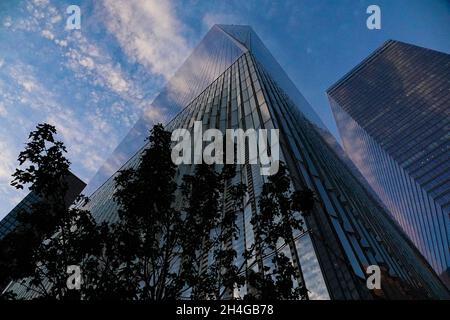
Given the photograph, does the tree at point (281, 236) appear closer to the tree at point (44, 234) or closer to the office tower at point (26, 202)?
the tree at point (44, 234)

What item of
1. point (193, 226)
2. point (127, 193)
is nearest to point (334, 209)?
point (193, 226)

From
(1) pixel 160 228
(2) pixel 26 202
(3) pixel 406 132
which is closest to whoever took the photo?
(1) pixel 160 228

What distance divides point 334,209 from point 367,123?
13791 centimetres

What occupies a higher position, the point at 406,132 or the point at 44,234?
the point at 406,132

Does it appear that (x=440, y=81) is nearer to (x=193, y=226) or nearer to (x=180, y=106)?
(x=180, y=106)

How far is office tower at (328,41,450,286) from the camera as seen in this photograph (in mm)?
95000

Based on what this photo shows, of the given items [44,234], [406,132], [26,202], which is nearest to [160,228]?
[44,234]

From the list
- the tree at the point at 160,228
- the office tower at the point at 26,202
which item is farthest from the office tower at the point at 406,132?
the office tower at the point at 26,202

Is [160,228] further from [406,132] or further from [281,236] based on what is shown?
[406,132]

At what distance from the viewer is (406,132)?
11406 centimetres

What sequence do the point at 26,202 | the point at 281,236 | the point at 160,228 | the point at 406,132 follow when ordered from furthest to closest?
the point at 406,132, the point at 26,202, the point at 160,228, the point at 281,236

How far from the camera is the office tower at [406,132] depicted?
9500 cm

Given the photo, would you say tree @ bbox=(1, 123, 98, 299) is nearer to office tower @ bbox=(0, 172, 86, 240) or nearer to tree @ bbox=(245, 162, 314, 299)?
tree @ bbox=(245, 162, 314, 299)
